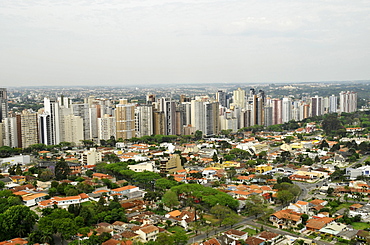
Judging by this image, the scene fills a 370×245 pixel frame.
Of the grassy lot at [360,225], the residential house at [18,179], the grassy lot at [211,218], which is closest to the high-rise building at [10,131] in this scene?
the residential house at [18,179]

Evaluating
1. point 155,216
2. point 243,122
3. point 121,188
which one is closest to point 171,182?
point 121,188

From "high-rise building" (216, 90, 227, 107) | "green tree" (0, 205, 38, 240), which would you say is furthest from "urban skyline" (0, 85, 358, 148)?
"green tree" (0, 205, 38, 240)

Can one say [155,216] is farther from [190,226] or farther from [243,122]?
[243,122]

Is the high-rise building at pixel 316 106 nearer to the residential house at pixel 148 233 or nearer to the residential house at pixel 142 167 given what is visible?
the residential house at pixel 142 167

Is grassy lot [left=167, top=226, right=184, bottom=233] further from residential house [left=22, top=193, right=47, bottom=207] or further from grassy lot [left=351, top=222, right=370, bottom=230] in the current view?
residential house [left=22, top=193, right=47, bottom=207]

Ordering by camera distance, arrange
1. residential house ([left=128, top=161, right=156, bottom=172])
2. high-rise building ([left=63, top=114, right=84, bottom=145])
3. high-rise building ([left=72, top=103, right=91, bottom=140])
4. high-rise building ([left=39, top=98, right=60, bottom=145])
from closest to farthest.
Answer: residential house ([left=128, top=161, right=156, bottom=172]), high-rise building ([left=39, top=98, right=60, bottom=145]), high-rise building ([left=63, top=114, right=84, bottom=145]), high-rise building ([left=72, top=103, right=91, bottom=140])

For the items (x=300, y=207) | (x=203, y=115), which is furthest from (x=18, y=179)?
(x=203, y=115)

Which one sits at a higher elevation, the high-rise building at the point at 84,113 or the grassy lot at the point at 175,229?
the high-rise building at the point at 84,113

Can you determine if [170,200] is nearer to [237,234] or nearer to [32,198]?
[237,234]
